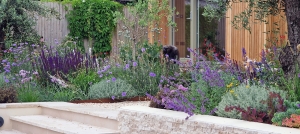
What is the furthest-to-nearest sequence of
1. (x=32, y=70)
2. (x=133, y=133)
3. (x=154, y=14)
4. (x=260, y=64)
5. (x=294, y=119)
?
(x=154, y=14) < (x=32, y=70) < (x=260, y=64) < (x=133, y=133) < (x=294, y=119)

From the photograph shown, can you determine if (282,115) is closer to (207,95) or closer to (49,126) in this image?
(207,95)

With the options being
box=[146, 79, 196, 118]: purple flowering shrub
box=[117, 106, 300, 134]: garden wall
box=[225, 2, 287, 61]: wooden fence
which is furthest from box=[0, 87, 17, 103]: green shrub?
box=[225, 2, 287, 61]: wooden fence

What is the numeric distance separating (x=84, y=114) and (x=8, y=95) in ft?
4.91

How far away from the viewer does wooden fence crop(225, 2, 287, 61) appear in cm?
1008

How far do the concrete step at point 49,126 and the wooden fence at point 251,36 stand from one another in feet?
16.0

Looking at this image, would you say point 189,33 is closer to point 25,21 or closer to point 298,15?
point 25,21

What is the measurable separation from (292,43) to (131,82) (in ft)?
11.1

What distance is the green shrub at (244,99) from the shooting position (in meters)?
4.58

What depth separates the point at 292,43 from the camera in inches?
215

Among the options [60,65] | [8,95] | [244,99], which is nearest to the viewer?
[244,99]

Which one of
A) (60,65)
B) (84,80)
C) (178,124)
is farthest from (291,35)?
(60,65)

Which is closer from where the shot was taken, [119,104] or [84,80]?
[119,104]

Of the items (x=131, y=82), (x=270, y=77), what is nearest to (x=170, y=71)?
(x=131, y=82)

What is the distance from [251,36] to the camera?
10.4 metres
